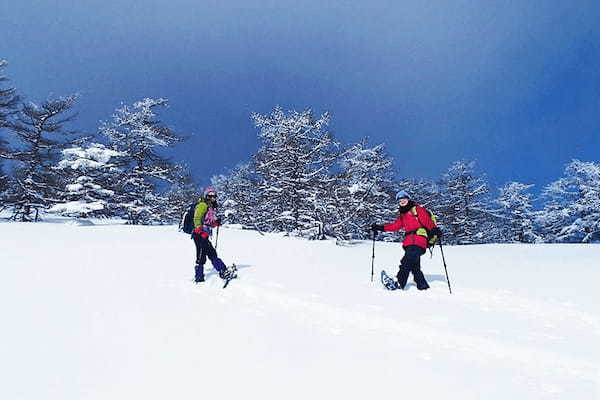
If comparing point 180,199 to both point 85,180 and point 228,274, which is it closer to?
point 85,180

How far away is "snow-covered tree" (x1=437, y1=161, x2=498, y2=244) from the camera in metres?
33.1

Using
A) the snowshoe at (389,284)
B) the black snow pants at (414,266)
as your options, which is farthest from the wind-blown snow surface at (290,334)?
the black snow pants at (414,266)

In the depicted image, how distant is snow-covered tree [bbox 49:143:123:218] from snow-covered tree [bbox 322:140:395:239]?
14768 millimetres

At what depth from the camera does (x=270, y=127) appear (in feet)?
88.9

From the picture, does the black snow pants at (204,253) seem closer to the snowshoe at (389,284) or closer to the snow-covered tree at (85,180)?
the snowshoe at (389,284)

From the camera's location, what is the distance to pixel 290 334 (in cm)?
418

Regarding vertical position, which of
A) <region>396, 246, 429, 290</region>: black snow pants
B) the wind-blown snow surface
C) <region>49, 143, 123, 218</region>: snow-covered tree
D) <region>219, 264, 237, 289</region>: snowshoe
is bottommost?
the wind-blown snow surface

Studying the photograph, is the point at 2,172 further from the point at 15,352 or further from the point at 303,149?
the point at 15,352

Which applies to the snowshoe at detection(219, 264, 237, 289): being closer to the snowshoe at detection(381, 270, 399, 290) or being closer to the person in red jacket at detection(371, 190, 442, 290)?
the snowshoe at detection(381, 270, 399, 290)

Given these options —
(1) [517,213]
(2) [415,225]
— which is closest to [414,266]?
(2) [415,225]

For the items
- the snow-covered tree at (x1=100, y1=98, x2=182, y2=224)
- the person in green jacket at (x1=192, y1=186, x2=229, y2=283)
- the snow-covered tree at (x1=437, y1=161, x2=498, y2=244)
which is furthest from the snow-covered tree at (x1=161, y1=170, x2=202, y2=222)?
the snow-covered tree at (x1=437, y1=161, x2=498, y2=244)

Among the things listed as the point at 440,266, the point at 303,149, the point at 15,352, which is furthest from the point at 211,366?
the point at 303,149

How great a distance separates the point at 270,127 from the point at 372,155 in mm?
8444

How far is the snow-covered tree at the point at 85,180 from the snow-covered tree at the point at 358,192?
48.5ft
